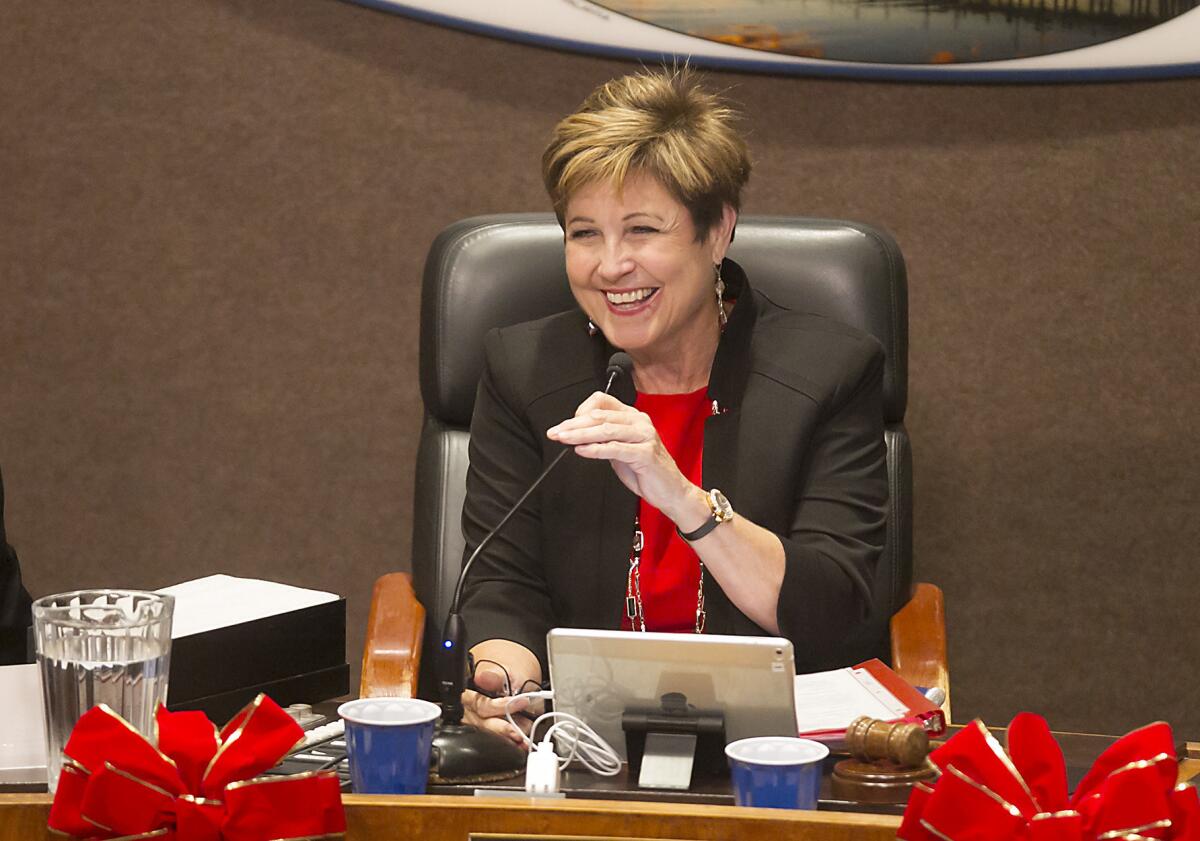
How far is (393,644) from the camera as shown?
1.99 m

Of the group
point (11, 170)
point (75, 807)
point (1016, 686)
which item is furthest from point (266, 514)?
point (75, 807)

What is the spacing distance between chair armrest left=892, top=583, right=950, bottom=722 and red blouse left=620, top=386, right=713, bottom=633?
0.30 meters

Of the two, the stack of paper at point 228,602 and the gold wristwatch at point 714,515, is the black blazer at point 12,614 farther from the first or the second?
the gold wristwatch at point 714,515

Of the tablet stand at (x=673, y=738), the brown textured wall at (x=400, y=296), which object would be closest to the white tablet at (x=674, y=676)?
the tablet stand at (x=673, y=738)

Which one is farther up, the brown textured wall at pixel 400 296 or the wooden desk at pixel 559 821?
the brown textured wall at pixel 400 296

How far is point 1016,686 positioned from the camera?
2.77 m

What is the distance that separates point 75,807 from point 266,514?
182cm

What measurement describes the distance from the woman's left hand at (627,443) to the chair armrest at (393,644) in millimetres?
460

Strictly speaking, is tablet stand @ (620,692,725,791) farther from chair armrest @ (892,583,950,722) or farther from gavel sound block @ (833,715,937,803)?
chair armrest @ (892,583,950,722)

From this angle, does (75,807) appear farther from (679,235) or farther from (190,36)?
(190,36)

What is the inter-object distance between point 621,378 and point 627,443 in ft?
0.30

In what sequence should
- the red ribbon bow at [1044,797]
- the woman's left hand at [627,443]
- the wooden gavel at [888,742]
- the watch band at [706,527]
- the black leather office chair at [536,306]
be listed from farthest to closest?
the black leather office chair at [536,306] → the watch band at [706,527] → the woman's left hand at [627,443] → the wooden gavel at [888,742] → the red ribbon bow at [1044,797]

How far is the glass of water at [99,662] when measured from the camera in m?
1.17

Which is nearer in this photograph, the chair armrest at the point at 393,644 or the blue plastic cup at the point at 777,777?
the blue plastic cup at the point at 777,777
